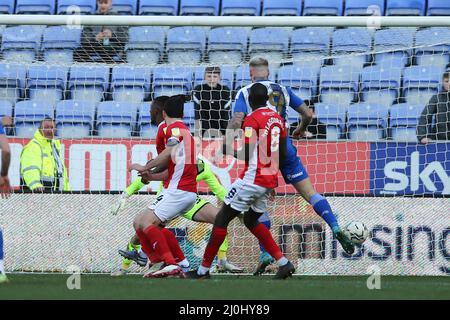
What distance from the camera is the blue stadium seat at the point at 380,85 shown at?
13.1 metres

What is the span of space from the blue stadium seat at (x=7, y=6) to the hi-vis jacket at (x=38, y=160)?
15.1ft

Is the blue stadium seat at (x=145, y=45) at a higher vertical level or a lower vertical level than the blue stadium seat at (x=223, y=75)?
higher

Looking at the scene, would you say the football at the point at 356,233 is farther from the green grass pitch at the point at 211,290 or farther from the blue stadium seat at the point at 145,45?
the blue stadium seat at the point at 145,45

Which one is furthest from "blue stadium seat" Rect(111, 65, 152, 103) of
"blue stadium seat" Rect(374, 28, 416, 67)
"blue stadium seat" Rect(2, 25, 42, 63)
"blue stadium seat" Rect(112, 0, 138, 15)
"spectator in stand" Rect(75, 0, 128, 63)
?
"blue stadium seat" Rect(112, 0, 138, 15)

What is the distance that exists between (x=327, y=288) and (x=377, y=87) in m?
5.06

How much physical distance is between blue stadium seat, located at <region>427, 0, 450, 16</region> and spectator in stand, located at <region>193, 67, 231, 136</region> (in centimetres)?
464

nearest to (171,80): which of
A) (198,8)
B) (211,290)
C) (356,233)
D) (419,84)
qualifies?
(419,84)

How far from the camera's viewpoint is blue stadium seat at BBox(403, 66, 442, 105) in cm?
1321

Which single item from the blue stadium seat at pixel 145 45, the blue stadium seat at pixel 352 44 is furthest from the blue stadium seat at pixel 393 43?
the blue stadium seat at pixel 145 45

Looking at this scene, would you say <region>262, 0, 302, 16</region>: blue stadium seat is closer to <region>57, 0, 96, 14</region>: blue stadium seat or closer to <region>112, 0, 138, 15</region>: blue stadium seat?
<region>112, 0, 138, 15</region>: blue stadium seat

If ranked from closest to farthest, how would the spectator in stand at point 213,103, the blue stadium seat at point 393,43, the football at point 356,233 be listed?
the football at point 356,233 < the spectator in stand at point 213,103 < the blue stadium seat at point 393,43

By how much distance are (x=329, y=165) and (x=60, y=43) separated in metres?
4.41

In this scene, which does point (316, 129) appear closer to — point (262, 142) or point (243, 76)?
point (243, 76)

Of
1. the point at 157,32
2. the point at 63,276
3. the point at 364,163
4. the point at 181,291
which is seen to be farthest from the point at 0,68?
the point at 181,291
